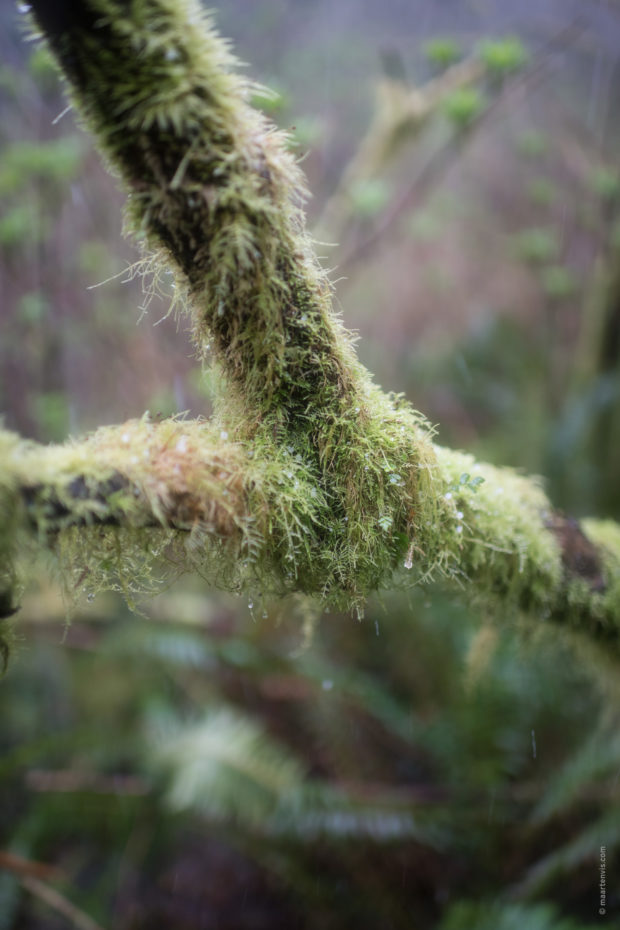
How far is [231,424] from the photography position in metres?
1.12

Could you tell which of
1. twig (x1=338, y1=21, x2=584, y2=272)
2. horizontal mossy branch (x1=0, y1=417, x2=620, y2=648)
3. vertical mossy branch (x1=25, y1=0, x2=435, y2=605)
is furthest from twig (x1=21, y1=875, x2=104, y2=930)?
twig (x1=338, y1=21, x2=584, y2=272)

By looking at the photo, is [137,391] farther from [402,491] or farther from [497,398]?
[402,491]

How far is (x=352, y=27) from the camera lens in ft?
25.0

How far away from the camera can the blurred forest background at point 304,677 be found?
106 inches

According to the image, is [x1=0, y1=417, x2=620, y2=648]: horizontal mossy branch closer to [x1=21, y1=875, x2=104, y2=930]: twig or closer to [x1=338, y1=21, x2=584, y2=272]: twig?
[x1=21, y1=875, x2=104, y2=930]: twig

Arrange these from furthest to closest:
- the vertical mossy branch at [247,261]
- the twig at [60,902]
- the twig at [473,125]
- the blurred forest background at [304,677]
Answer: the twig at [473,125] < the blurred forest background at [304,677] < the twig at [60,902] < the vertical mossy branch at [247,261]

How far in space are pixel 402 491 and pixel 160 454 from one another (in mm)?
464

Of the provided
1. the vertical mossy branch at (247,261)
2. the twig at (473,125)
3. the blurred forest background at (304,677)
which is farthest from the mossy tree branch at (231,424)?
the twig at (473,125)

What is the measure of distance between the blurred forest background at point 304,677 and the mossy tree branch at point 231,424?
0.18 metres

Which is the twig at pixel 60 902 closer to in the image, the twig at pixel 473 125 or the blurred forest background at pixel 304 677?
the blurred forest background at pixel 304 677

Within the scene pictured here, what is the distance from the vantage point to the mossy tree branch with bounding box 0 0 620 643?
83cm

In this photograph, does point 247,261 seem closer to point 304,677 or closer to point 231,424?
point 231,424

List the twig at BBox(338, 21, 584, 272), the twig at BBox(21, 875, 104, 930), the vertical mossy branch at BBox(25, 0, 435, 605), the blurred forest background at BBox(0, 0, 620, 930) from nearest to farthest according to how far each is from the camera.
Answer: the vertical mossy branch at BBox(25, 0, 435, 605), the twig at BBox(21, 875, 104, 930), the blurred forest background at BBox(0, 0, 620, 930), the twig at BBox(338, 21, 584, 272)

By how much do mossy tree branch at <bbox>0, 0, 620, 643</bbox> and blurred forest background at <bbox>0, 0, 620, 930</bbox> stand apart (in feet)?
0.60
